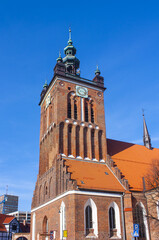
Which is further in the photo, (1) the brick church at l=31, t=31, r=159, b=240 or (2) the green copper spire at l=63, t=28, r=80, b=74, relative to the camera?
(2) the green copper spire at l=63, t=28, r=80, b=74

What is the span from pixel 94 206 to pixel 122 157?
31.9 ft

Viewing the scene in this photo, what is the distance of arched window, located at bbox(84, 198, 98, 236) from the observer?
74.1ft

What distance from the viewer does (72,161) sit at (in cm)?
2792

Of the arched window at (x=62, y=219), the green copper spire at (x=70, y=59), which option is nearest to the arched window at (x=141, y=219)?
the arched window at (x=62, y=219)

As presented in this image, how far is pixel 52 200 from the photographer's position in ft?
86.2

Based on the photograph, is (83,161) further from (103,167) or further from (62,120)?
(62,120)

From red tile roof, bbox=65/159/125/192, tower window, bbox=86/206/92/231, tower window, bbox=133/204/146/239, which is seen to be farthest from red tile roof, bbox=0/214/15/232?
tower window, bbox=133/204/146/239

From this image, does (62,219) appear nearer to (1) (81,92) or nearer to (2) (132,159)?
(2) (132,159)

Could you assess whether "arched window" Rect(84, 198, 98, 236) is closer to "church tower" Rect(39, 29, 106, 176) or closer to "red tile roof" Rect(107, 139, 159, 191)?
"red tile roof" Rect(107, 139, 159, 191)

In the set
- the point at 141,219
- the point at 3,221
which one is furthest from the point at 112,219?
the point at 3,221

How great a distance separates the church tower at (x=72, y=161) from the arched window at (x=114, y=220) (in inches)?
3.4

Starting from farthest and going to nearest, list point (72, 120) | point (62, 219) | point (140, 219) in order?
point (72, 120) < point (140, 219) < point (62, 219)

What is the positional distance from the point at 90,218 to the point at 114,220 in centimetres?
262

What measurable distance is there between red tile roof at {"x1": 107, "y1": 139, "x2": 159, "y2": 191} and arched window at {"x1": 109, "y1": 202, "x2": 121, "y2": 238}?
328cm
